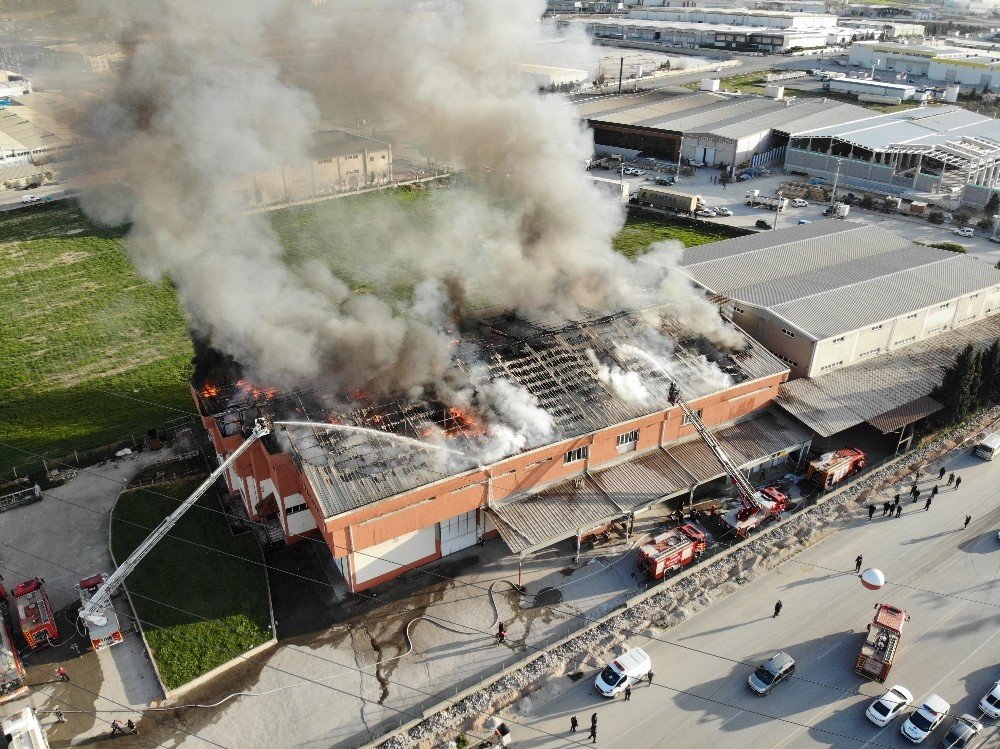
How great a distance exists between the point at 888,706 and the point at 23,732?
17946mm

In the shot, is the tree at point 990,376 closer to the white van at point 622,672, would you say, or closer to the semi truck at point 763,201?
the white van at point 622,672

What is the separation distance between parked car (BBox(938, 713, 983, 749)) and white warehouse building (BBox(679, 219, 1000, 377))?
1284 cm

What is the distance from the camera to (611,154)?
2489 inches

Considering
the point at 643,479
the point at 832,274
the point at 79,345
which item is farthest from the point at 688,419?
the point at 79,345

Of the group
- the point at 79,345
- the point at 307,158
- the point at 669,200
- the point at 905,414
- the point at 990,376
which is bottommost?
the point at 79,345

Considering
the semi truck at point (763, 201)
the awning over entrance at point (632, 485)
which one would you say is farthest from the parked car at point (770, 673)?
the semi truck at point (763, 201)

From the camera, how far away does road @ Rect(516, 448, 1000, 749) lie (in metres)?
15.8

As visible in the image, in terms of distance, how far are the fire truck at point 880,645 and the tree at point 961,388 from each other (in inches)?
402

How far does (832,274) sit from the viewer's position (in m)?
30.6

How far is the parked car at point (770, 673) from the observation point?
1652 cm

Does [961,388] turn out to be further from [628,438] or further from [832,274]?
[628,438]

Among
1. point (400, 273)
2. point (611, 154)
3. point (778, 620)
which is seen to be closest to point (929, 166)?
point (611, 154)

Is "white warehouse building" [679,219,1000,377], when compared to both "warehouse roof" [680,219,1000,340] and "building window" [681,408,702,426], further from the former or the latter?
"building window" [681,408,702,426]

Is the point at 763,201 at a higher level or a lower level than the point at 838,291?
lower
